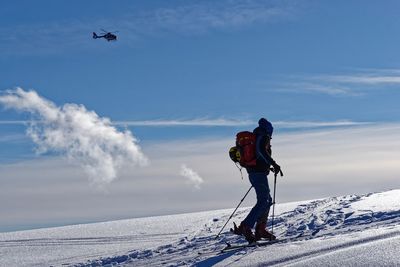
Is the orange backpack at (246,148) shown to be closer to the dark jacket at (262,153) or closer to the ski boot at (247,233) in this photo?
the dark jacket at (262,153)

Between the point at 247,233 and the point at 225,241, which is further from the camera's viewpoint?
the point at 225,241

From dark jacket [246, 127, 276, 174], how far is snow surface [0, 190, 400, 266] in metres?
1.50

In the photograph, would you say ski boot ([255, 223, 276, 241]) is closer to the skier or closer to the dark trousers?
the skier

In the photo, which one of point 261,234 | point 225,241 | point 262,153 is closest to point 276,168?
point 262,153

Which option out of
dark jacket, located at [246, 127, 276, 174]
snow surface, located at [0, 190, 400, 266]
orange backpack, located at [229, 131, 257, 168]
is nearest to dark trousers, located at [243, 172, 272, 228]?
dark jacket, located at [246, 127, 276, 174]

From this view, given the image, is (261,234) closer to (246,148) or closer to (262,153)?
(262,153)

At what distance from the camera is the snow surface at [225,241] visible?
363 inches

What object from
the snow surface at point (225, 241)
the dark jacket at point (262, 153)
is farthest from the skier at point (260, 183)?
the snow surface at point (225, 241)

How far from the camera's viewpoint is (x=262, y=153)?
11625mm

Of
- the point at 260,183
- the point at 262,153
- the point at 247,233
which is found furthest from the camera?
the point at 260,183

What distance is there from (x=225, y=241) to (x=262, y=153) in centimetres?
251

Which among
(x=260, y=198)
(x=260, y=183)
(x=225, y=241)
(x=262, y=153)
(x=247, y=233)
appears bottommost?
(x=225, y=241)

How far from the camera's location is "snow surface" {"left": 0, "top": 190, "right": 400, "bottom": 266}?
30.2 feet

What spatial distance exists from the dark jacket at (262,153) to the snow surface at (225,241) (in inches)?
59.0
